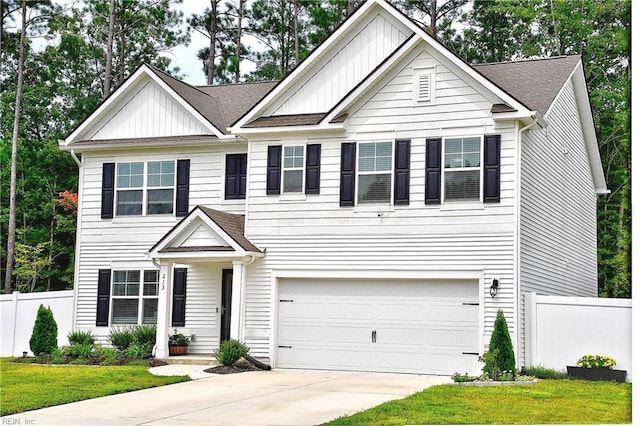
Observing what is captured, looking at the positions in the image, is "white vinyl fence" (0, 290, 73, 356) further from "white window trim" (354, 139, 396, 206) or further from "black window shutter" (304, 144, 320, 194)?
"white window trim" (354, 139, 396, 206)

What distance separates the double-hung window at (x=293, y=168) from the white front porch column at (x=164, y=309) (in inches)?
132

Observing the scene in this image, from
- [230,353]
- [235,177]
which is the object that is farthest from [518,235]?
[235,177]

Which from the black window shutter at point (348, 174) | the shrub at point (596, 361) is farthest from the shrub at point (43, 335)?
the shrub at point (596, 361)

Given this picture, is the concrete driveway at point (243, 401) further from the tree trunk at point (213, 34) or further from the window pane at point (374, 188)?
the tree trunk at point (213, 34)

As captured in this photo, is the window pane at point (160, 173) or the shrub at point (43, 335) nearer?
the shrub at point (43, 335)

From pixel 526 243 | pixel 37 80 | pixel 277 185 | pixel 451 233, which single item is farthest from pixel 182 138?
pixel 37 80

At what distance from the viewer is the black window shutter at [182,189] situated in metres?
22.3

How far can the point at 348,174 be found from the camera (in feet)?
65.0

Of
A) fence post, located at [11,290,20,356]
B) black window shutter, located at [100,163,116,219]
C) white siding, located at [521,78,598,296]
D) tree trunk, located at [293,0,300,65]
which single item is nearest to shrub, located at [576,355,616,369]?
white siding, located at [521,78,598,296]

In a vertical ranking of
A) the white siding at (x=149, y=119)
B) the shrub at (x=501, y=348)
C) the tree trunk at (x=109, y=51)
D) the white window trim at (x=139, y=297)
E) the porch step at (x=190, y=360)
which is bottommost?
the porch step at (x=190, y=360)

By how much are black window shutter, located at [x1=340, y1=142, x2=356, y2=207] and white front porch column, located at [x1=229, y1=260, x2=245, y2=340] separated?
2.72 m

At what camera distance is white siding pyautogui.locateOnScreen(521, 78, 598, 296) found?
19328 mm

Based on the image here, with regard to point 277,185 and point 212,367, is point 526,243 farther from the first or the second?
point 212,367

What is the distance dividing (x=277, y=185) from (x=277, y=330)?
3282mm
